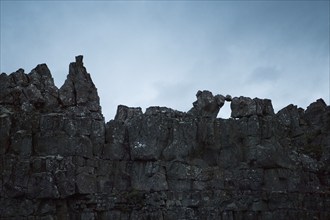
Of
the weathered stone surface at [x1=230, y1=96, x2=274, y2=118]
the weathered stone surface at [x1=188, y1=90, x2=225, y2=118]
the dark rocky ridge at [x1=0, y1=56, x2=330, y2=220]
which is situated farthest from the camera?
the weathered stone surface at [x1=188, y1=90, x2=225, y2=118]

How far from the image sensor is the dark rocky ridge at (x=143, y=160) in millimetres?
28922

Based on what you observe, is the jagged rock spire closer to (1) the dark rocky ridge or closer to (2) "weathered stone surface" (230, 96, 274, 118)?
(1) the dark rocky ridge

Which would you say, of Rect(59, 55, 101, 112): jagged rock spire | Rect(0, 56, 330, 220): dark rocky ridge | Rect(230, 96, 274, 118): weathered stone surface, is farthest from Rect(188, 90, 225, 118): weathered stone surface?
Rect(59, 55, 101, 112): jagged rock spire

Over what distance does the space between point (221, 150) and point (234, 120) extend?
2.59m

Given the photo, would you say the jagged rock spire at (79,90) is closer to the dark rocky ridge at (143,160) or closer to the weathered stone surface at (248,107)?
the dark rocky ridge at (143,160)

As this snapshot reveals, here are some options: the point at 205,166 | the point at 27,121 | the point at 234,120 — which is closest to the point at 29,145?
the point at 27,121

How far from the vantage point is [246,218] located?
30.6m

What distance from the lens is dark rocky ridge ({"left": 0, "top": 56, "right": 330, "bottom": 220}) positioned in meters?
28.9

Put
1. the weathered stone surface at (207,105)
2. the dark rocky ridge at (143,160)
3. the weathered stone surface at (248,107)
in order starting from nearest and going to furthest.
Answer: the dark rocky ridge at (143,160), the weathered stone surface at (248,107), the weathered stone surface at (207,105)

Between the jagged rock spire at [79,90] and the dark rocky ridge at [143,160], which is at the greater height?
the jagged rock spire at [79,90]

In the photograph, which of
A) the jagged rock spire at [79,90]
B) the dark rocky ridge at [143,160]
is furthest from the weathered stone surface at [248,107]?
the jagged rock spire at [79,90]

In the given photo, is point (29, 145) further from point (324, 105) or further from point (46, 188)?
point (324, 105)

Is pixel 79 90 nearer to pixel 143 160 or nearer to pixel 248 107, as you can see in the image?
pixel 143 160

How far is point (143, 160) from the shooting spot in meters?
30.7
